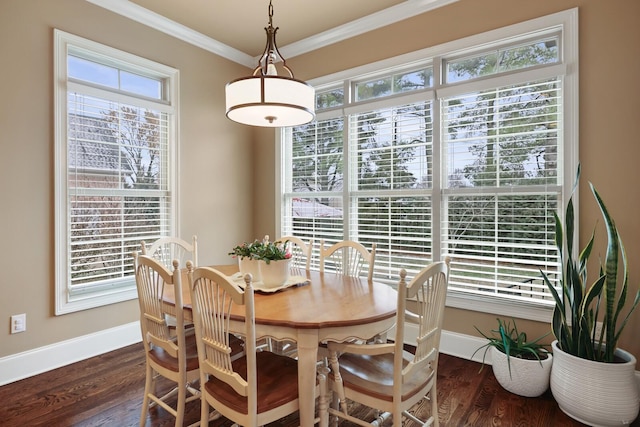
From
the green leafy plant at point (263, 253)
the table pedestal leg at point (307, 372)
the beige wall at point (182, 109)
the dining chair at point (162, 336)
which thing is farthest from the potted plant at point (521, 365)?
the dining chair at point (162, 336)

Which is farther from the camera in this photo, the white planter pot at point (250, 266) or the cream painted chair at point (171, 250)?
the cream painted chair at point (171, 250)

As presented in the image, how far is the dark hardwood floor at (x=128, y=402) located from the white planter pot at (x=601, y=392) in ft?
0.41

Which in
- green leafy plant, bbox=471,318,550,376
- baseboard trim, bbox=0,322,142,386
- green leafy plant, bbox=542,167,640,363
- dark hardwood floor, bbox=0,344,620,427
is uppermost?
green leafy plant, bbox=542,167,640,363

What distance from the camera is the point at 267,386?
1.69 m

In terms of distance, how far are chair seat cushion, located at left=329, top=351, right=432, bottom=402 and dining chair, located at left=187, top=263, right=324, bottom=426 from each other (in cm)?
27

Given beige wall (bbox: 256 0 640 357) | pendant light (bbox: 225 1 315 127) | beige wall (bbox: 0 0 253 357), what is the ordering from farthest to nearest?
beige wall (bbox: 0 0 253 357) < beige wall (bbox: 256 0 640 357) < pendant light (bbox: 225 1 315 127)

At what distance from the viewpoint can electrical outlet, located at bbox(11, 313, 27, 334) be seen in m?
2.65

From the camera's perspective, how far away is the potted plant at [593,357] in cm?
205

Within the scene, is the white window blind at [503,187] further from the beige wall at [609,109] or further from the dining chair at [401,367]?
the dining chair at [401,367]

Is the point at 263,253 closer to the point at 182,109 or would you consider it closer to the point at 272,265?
the point at 272,265

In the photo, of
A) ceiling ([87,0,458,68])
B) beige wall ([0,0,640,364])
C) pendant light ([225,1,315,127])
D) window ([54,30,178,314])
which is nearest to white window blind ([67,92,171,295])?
window ([54,30,178,314])

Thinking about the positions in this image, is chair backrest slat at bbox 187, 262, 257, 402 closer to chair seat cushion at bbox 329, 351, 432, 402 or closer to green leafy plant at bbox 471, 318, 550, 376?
chair seat cushion at bbox 329, 351, 432, 402

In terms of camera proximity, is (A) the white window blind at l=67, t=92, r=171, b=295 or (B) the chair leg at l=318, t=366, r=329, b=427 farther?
(A) the white window blind at l=67, t=92, r=171, b=295

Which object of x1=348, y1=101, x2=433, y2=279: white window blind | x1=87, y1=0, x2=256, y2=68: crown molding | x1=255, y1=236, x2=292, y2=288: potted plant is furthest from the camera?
x1=348, y1=101, x2=433, y2=279: white window blind
